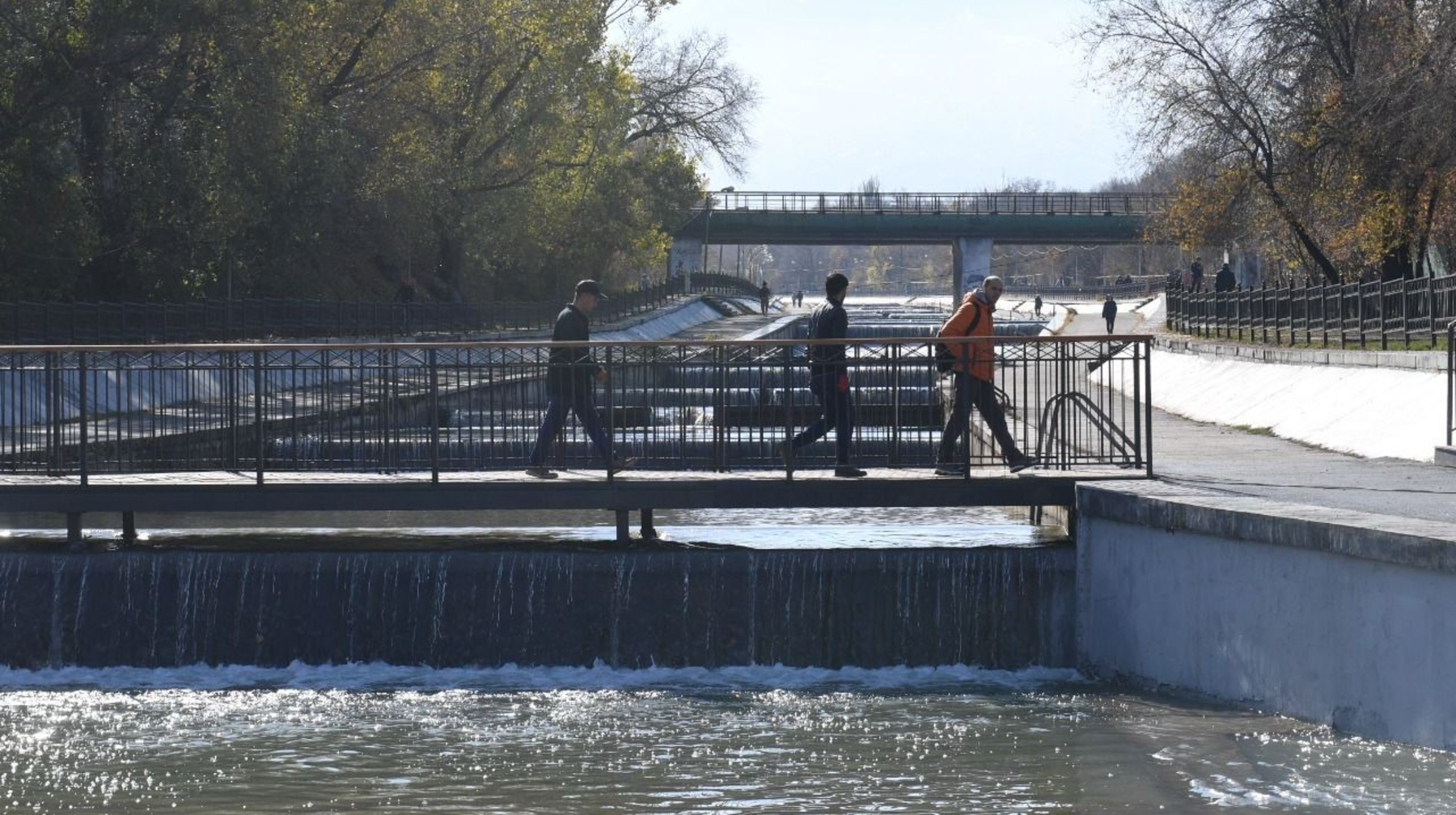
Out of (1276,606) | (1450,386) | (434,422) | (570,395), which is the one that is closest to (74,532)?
(434,422)

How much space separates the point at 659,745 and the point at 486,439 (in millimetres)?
5227

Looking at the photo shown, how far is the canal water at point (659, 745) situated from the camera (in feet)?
33.8

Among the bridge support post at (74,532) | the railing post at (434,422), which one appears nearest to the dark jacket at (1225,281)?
the railing post at (434,422)

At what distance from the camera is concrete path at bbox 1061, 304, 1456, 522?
1435 cm

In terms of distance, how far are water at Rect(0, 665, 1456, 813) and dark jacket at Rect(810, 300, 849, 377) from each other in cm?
243

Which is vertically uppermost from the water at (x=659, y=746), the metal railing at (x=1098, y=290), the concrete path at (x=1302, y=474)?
the metal railing at (x=1098, y=290)

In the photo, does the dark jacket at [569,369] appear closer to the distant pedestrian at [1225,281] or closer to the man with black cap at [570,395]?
the man with black cap at [570,395]

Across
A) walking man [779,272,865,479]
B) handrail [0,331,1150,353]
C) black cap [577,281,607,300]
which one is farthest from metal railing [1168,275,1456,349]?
black cap [577,281,607,300]

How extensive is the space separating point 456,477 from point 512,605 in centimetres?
113

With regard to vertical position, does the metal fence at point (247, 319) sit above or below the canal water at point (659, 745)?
above

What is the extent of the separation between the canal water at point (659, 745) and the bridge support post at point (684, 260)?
93.0 meters

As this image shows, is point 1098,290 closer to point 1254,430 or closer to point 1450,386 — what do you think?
point 1254,430

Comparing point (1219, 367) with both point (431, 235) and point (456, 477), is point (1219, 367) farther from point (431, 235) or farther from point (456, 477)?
point (431, 235)

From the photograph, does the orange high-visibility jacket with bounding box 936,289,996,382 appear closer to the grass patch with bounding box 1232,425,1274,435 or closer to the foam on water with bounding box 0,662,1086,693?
the foam on water with bounding box 0,662,1086,693
